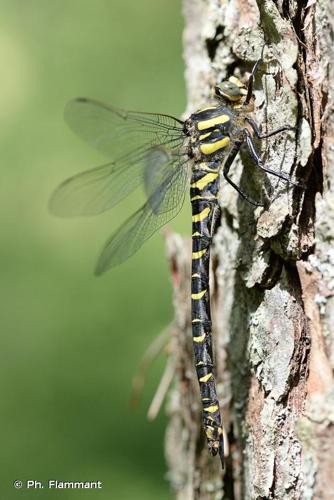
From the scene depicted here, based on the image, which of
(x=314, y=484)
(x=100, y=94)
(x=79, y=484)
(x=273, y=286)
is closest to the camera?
(x=314, y=484)

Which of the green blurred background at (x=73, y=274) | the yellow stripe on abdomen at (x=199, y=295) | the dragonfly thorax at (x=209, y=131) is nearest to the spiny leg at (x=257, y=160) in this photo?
the dragonfly thorax at (x=209, y=131)

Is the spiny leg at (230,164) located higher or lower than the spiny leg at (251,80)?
lower

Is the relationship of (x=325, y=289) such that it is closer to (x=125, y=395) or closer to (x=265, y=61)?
(x=265, y=61)

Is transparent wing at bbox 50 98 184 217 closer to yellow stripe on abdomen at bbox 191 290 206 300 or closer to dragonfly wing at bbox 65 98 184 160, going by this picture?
dragonfly wing at bbox 65 98 184 160

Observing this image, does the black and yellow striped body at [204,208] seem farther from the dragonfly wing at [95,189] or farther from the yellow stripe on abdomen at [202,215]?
the dragonfly wing at [95,189]

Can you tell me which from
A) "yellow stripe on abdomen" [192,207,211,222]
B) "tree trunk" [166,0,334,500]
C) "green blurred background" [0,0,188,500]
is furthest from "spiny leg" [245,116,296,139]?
"green blurred background" [0,0,188,500]

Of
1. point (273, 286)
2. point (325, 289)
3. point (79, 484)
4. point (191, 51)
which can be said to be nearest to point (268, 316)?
point (273, 286)
